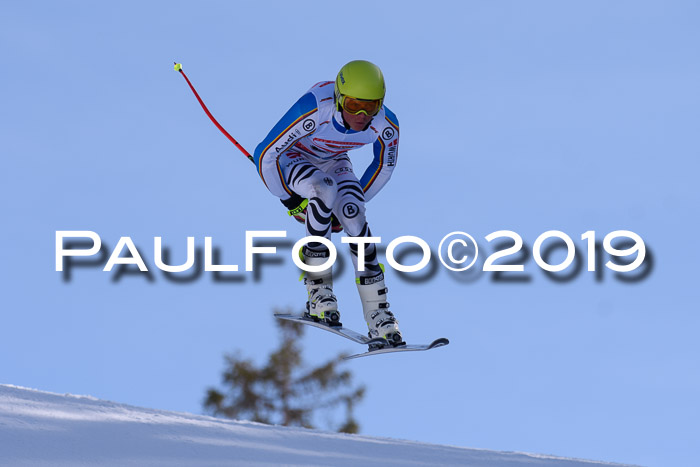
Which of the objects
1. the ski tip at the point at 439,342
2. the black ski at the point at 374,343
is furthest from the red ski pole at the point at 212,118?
the ski tip at the point at 439,342

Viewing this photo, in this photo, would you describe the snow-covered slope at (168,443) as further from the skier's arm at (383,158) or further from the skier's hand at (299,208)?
the skier's arm at (383,158)

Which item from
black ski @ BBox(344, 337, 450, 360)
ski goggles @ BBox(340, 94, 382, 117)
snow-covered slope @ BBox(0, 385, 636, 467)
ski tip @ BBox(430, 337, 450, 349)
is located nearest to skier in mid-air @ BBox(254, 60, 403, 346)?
ski goggles @ BBox(340, 94, 382, 117)

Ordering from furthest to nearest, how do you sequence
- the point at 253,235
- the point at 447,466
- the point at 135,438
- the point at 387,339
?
the point at 253,235
the point at 387,339
the point at 447,466
the point at 135,438

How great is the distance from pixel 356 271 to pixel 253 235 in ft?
4.62

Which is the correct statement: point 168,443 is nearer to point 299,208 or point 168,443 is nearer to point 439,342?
point 439,342

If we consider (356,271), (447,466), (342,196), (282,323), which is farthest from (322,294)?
(282,323)

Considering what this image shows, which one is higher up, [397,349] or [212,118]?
[212,118]

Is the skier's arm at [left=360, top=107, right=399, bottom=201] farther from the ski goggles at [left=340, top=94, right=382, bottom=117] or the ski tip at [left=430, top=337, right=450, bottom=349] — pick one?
the ski tip at [left=430, top=337, right=450, bottom=349]

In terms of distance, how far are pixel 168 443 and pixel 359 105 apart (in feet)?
12.6

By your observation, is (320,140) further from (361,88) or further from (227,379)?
(227,379)

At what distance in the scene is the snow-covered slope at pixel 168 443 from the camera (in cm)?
634

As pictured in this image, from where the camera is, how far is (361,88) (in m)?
8.91

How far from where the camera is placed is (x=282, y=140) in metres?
9.63

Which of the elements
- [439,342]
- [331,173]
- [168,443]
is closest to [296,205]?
[331,173]
